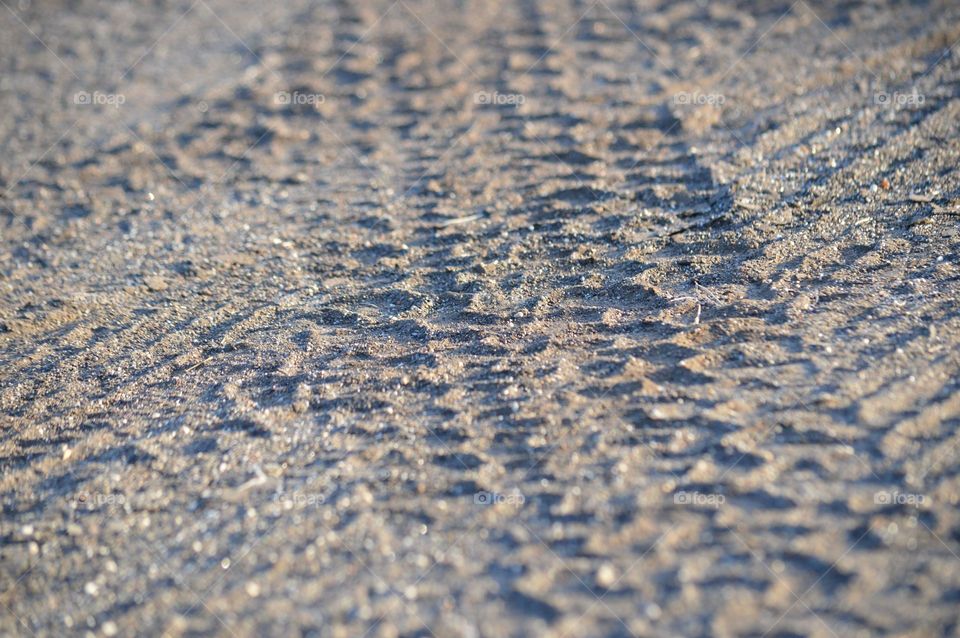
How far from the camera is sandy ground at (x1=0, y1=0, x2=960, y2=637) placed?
9.27 ft

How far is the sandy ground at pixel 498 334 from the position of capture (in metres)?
2.82

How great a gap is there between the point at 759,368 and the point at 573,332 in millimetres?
897

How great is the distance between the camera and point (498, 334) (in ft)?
13.0

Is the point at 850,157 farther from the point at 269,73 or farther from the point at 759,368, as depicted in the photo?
the point at 269,73

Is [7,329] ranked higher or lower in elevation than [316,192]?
lower

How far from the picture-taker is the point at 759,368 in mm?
3486

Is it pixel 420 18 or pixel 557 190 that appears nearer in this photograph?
pixel 557 190

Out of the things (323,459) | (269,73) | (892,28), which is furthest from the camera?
(269,73)

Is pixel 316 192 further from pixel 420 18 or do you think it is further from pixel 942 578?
pixel 942 578

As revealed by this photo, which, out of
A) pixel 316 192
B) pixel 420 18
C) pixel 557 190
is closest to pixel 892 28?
pixel 557 190

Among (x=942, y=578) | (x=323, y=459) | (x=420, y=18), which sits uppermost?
(x=420, y=18)

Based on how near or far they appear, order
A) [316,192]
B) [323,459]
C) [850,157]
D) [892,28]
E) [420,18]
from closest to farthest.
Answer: [323,459] < [850,157] < [316,192] < [892,28] < [420,18]

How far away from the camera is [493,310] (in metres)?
4.14

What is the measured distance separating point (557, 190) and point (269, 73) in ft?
10.4
